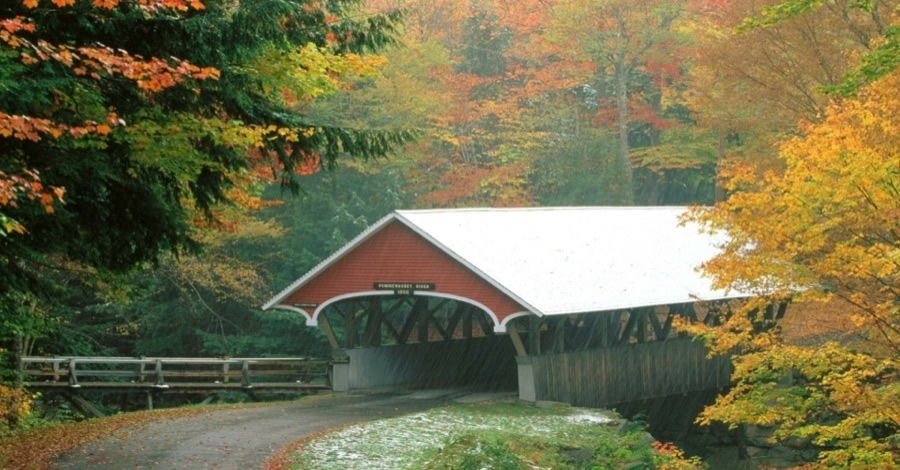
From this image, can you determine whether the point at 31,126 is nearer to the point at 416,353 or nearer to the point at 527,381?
the point at 527,381

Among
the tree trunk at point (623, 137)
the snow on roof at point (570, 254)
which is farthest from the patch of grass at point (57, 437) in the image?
the tree trunk at point (623, 137)

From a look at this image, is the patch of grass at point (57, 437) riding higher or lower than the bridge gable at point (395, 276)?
lower

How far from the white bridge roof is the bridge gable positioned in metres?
0.36

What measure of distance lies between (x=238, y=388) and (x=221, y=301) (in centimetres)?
1020

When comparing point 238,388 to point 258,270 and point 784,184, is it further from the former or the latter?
point 784,184

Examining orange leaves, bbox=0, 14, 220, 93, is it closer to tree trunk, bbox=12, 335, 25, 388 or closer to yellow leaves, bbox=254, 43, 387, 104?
yellow leaves, bbox=254, 43, 387, 104

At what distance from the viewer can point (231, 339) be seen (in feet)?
114

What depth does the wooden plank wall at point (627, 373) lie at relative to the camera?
21.8 meters

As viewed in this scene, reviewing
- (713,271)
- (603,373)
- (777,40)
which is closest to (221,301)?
(603,373)

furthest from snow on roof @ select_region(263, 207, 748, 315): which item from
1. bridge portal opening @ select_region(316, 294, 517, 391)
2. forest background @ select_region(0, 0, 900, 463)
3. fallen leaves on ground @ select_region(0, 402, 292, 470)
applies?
fallen leaves on ground @ select_region(0, 402, 292, 470)

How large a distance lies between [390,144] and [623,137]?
93.7ft

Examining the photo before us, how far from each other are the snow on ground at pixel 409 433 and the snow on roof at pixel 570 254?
201 cm

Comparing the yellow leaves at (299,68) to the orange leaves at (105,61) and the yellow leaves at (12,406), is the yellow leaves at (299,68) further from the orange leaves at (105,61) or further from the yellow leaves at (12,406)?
the yellow leaves at (12,406)

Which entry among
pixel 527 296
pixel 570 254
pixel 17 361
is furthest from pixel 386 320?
pixel 17 361
